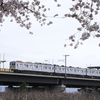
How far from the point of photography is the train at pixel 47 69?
42594 millimetres

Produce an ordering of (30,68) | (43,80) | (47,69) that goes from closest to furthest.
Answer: (43,80)
(30,68)
(47,69)

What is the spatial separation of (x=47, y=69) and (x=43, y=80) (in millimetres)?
4256

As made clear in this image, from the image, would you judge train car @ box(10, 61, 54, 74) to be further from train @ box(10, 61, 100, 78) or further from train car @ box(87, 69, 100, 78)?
train car @ box(87, 69, 100, 78)

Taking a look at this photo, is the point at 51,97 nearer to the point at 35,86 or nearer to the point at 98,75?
the point at 35,86

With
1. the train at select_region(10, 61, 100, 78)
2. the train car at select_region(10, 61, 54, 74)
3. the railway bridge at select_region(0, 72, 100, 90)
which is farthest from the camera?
the train at select_region(10, 61, 100, 78)

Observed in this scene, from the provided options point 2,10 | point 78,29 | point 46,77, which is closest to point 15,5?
point 2,10

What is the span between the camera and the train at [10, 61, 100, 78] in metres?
42.6

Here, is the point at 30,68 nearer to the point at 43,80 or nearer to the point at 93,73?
the point at 43,80

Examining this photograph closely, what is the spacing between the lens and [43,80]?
4275 centimetres

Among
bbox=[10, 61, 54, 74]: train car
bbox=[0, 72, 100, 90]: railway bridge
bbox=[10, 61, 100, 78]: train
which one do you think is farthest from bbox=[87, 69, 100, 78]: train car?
bbox=[10, 61, 54, 74]: train car

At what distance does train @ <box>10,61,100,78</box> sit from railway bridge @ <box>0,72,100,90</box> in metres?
2.11

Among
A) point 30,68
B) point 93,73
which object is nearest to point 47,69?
point 30,68

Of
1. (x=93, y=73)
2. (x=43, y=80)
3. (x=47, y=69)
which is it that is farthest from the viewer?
(x=93, y=73)

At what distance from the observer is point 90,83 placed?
50.8 metres
